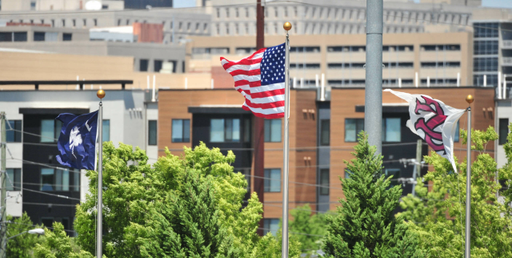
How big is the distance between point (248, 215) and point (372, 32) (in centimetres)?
1422

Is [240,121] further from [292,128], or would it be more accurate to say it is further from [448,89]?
[448,89]

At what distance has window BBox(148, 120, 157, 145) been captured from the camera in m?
57.1

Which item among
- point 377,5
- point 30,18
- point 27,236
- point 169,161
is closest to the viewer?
point 377,5

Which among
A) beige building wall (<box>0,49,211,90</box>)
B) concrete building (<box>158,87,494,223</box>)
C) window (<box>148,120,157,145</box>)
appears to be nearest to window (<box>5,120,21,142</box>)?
window (<box>148,120,157,145</box>)

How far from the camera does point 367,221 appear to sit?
675 inches

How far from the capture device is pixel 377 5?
1494cm

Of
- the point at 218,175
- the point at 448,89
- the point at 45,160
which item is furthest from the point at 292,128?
the point at 218,175

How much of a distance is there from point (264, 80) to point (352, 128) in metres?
35.8

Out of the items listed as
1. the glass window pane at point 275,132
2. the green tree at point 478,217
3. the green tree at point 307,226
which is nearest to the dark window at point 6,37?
the green tree at point 307,226

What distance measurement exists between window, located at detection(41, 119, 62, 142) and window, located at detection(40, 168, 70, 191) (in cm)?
203

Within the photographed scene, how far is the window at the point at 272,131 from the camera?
179ft

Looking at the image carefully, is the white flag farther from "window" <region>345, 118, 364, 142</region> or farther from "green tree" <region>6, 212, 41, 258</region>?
"green tree" <region>6, 212, 41, 258</region>

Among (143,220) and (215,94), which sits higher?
(215,94)

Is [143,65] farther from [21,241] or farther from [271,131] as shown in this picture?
[21,241]
